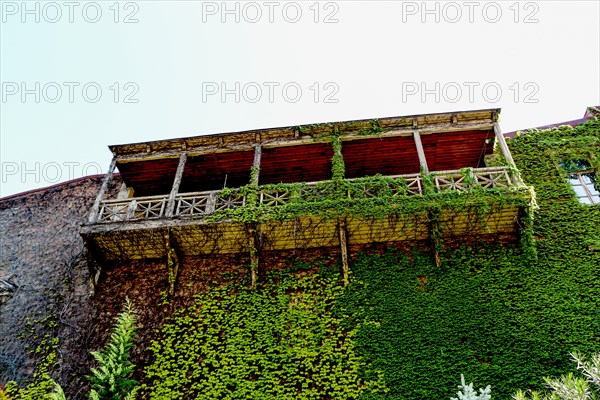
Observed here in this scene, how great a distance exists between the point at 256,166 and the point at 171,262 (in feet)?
11.3

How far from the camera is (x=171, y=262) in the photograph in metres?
12.6

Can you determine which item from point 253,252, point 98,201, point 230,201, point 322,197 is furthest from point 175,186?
point 322,197

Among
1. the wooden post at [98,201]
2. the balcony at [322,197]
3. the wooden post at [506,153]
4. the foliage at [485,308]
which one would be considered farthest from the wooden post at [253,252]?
the wooden post at [506,153]

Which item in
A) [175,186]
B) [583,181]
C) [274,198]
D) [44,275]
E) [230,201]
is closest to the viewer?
[274,198]

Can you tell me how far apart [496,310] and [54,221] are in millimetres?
13165

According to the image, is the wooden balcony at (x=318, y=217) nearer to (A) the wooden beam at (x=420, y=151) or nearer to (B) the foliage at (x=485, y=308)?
(A) the wooden beam at (x=420, y=151)

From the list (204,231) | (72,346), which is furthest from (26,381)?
(204,231)

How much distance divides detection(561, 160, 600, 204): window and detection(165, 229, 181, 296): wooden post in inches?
427

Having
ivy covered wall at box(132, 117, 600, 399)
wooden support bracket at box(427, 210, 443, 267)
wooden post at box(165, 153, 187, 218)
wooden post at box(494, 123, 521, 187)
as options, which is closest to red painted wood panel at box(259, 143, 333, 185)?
wooden post at box(165, 153, 187, 218)

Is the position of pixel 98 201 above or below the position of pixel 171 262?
above

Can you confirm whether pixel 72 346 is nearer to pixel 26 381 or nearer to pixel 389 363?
pixel 26 381

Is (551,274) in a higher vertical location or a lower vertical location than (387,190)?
lower

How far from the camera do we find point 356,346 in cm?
1089

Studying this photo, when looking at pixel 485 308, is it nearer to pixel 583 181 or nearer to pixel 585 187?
pixel 585 187
